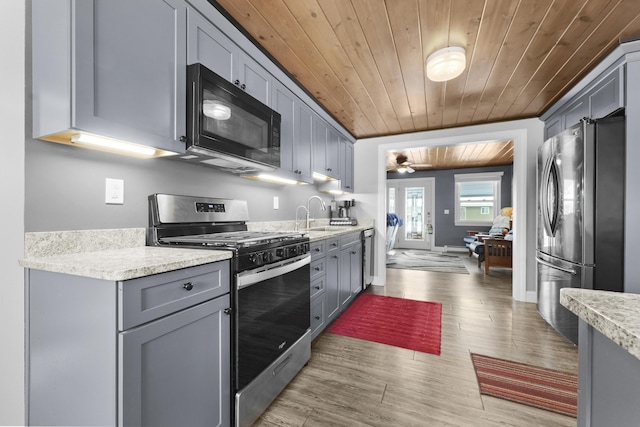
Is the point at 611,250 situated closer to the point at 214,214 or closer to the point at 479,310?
the point at 479,310

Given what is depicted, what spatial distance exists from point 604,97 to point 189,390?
3.54 m

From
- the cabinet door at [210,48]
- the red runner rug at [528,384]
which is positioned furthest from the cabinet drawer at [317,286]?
the cabinet door at [210,48]

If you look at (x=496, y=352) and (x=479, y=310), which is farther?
(x=479, y=310)

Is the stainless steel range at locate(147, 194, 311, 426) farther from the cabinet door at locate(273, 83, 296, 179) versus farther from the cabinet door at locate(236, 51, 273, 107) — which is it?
the cabinet door at locate(236, 51, 273, 107)

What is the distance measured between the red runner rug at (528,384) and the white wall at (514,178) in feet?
6.15

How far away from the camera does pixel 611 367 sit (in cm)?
59

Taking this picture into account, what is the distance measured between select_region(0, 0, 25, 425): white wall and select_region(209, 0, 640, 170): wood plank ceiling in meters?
0.95

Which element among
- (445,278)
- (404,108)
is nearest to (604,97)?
(404,108)

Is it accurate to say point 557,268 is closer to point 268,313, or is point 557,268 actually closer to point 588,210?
point 588,210

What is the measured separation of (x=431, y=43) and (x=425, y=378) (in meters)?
2.33

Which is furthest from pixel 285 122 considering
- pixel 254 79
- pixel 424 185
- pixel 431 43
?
pixel 424 185

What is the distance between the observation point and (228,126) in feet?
5.48

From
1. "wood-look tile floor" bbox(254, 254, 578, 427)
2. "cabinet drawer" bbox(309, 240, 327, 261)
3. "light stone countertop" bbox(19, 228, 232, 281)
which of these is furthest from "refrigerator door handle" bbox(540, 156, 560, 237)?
"light stone countertop" bbox(19, 228, 232, 281)

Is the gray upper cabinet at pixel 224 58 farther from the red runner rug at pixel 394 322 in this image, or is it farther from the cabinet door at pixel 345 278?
the red runner rug at pixel 394 322
